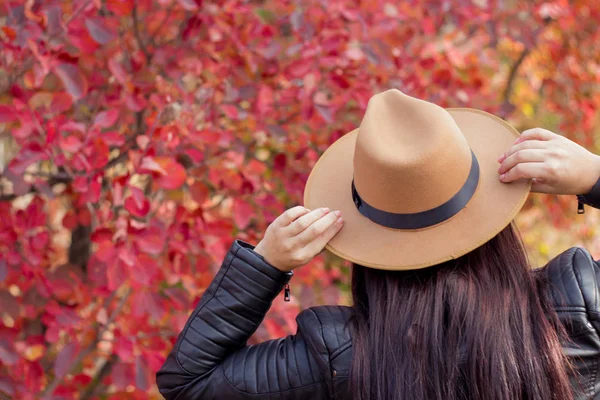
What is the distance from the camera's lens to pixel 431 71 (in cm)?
268

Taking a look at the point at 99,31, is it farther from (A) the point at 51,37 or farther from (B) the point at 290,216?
(B) the point at 290,216

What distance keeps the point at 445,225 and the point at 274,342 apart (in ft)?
1.32

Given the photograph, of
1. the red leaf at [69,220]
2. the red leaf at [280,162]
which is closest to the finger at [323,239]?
the red leaf at [280,162]

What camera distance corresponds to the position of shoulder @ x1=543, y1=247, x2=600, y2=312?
3.90 feet

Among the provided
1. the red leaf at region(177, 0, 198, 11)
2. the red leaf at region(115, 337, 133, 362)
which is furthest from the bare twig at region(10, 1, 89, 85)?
the red leaf at region(115, 337, 133, 362)

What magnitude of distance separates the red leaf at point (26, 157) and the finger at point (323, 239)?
0.90 metres

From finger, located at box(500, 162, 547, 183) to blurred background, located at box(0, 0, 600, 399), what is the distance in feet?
3.12

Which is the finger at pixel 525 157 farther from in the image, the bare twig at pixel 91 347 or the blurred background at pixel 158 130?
the bare twig at pixel 91 347

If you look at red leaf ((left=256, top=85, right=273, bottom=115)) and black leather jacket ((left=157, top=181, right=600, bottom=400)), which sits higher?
red leaf ((left=256, top=85, right=273, bottom=115))

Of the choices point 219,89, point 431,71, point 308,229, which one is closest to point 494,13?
point 431,71

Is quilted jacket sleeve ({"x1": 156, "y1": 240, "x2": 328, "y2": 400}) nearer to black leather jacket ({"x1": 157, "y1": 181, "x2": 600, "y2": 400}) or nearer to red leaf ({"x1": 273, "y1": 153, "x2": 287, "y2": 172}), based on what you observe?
black leather jacket ({"x1": 157, "y1": 181, "x2": 600, "y2": 400})

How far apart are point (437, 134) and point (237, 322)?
1.72 ft

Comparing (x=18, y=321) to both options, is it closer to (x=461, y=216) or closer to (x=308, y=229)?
(x=308, y=229)

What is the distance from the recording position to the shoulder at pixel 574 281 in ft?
3.90
